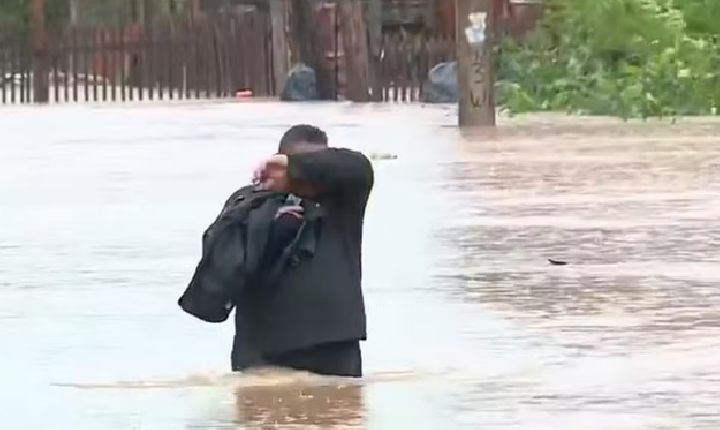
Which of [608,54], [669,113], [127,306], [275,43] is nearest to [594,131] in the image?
[669,113]

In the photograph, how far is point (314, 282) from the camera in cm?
664

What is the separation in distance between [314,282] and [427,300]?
1.67m

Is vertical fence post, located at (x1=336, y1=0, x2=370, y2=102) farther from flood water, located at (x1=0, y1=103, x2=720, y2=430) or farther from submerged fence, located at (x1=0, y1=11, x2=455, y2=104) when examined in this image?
flood water, located at (x1=0, y1=103, x2=720, y2=430)

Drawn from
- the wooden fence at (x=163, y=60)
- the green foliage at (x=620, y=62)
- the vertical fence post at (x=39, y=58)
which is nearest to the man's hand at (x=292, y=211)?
the green foliage at (x=620, y=62)

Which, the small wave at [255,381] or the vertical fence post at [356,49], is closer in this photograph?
the small wave at [255,381]

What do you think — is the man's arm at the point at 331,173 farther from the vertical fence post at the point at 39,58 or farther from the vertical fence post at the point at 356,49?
the vertical fence post at the point at 39,58

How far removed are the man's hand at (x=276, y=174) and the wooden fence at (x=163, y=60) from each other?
2874 centimetres

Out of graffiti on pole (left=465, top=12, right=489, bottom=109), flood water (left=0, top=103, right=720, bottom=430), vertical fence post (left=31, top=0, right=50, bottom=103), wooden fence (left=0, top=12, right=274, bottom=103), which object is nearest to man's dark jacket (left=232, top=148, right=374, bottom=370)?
flood water (left=0, top=103, right=720, bottom=430)

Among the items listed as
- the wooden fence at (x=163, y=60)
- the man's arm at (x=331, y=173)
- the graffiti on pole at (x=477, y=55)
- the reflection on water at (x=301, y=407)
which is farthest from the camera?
the wooden fence at (x=163, y=60)

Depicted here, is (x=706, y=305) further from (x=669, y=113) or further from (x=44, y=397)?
(x=669, y=113)

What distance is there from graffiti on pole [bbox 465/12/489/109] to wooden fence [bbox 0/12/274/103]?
14934mm

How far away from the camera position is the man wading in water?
21.8 feet

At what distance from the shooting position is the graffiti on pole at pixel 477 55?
2069cm

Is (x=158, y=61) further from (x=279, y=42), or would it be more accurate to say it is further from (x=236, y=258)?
(x=236, y=258)
